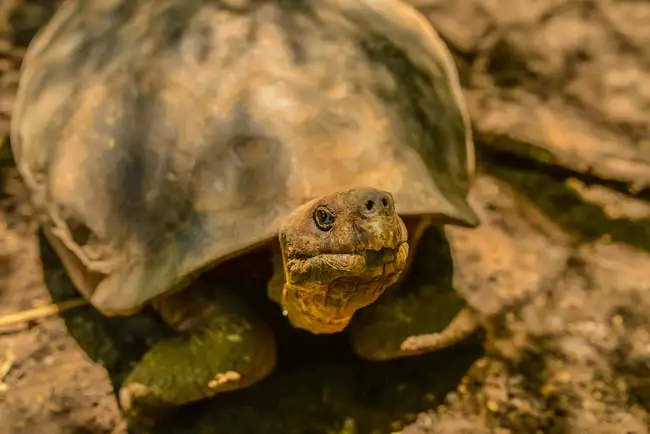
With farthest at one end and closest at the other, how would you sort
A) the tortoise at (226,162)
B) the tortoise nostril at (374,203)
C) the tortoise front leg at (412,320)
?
the tortoise front leg at (412,320) → the tortoise at (226,162) → the tortoise nostril at (374,203)

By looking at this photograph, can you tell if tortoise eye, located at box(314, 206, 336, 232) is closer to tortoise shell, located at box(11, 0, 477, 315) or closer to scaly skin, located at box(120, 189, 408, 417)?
scaly skin, located at box(120, 189, 408, 417)

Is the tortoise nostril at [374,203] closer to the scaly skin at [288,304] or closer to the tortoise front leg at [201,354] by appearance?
the scaly skin at [288,304]

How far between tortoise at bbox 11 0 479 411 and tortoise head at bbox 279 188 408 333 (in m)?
0.02

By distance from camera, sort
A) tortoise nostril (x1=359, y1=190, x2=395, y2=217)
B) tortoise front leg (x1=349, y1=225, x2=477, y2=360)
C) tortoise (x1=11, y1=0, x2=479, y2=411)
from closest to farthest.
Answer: tortoise nostril (x1=359, y1=190, x2=395, y2=217), tortoise (x1=11, y1=0, x2=479, y2=411), tortoise front leg (x1=349, y1=225, x2=477, y2=360)

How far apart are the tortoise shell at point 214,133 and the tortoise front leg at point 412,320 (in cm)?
21

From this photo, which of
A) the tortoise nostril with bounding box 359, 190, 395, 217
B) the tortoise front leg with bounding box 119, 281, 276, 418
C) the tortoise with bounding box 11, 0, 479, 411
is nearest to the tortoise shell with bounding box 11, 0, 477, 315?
the tortoise with bounding box 11, 0, 479, 411

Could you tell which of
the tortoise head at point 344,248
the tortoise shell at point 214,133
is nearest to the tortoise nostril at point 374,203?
the tortoise head at point 344,248

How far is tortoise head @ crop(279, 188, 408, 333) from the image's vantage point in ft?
4.15

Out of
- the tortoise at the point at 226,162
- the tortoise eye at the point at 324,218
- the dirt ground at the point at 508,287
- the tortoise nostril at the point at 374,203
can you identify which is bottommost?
the dirt ground at the point at 508,287

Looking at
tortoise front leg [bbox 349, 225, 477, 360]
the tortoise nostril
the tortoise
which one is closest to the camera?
the tortoise nostril

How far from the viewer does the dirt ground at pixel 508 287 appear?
5.57ft

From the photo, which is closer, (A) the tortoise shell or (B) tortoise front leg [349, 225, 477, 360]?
(A) the tortoise shell

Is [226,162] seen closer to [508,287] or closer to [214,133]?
[214,133]

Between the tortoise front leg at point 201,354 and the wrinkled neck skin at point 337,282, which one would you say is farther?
the tortoise front leg at point 201,354
